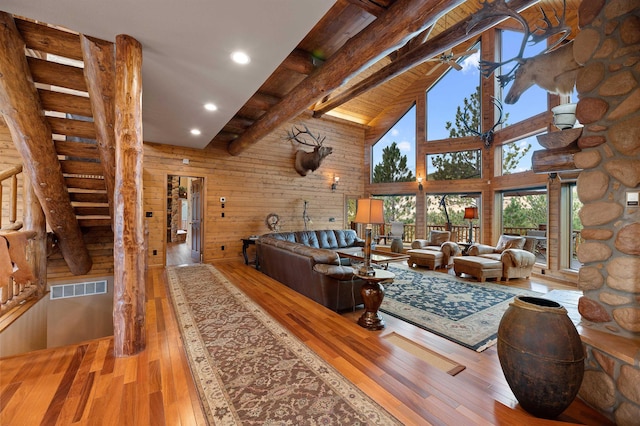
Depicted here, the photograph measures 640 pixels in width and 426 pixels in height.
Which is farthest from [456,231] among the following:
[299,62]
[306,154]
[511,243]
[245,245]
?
[299,62]

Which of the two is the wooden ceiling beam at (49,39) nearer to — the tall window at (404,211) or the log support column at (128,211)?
the log support column at (128,211)

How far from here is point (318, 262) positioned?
11.3 ft

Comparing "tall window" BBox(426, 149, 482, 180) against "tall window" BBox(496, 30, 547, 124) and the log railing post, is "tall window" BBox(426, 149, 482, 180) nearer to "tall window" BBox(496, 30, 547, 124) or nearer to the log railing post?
"tall window" BBox(496, 30, 547, 124)

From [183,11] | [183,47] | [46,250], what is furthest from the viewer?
[46,250]

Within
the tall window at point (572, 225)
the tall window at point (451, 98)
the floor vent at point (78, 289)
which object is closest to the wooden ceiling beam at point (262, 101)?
the floor vent at point (78, 289)

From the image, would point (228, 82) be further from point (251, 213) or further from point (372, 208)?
point (251, 213)

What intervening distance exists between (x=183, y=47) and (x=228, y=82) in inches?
26.6

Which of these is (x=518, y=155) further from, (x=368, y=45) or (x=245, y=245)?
(x=245, y=245)

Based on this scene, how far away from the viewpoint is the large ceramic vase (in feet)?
4.96

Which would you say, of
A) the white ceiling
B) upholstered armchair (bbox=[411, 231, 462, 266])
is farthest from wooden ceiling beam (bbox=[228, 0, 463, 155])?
upholstered armchair (bbox=[411, 231, 462, 266])

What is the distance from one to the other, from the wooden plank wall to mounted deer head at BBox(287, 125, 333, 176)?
0.20 meters

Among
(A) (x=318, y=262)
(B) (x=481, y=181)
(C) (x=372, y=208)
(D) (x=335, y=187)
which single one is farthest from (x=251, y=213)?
(B) (x=481, y=181)

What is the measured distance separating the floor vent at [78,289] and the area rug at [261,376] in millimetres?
3064

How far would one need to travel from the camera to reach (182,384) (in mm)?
1880
